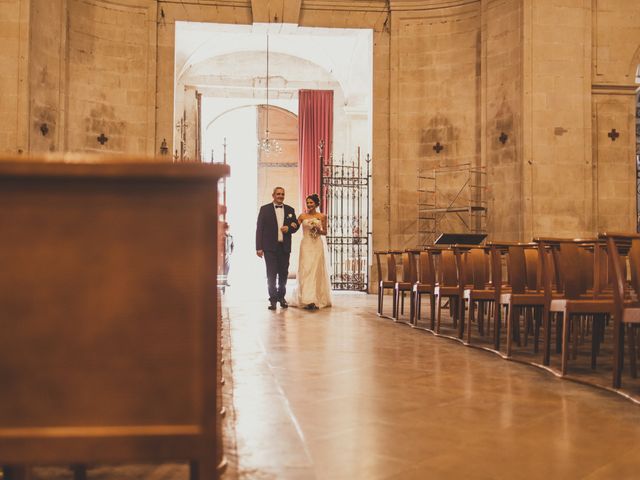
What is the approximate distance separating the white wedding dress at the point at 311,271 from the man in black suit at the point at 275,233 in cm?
41

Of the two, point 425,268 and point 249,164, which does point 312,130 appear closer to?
point 249,164

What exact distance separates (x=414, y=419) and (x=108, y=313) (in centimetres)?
215

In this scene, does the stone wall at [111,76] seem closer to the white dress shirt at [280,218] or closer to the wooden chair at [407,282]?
the white dress shirt at [280,218]

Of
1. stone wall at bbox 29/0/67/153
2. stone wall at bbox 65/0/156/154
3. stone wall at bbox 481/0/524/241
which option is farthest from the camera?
stone wall at bbox 65/0/156/154

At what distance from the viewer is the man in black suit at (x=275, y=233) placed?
9.12 metres

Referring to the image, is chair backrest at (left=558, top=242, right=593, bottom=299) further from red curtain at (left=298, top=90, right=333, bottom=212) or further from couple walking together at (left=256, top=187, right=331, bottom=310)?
red curtain at (left=298, top=90, right=333, bottom=212)

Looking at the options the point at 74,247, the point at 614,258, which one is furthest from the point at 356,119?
the point at 74,247

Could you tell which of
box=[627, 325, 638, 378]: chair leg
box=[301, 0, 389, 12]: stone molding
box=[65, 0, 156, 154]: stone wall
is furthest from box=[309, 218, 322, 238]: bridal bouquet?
box=[301, 0, 389, 12]: stone molding

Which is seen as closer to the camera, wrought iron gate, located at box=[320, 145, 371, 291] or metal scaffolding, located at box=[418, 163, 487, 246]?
metal scaffolding, located at box=[418, 163, 487, 246]

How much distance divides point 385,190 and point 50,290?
1244cm

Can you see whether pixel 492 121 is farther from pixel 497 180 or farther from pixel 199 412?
pixel 199 412

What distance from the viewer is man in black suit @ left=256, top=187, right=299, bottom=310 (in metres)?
9.12

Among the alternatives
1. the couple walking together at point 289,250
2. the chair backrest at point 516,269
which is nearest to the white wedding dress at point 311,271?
the couple walking together at point 289,250

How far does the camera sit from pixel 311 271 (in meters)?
9.67
